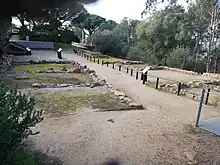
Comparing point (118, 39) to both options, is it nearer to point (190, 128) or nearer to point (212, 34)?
point (212, 34)

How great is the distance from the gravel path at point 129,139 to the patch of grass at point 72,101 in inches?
20.0

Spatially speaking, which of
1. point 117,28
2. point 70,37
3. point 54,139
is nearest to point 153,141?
point 54,139

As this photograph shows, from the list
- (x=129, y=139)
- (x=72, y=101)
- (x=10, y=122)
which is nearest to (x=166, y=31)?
(x=72, y=101)

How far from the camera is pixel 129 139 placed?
3.72 metres

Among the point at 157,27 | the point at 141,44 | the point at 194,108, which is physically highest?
the point at 157,27

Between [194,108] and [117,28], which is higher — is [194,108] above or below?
below

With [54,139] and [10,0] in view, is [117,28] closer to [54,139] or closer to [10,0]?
[54,139]

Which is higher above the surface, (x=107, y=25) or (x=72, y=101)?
(x=107, y=25)

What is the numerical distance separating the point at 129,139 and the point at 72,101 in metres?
2.51

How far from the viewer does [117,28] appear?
25906 millimetres

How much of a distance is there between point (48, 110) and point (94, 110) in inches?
39.9

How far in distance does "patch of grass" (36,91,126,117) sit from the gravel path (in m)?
0.51

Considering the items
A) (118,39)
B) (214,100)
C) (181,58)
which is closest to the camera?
(214,100)

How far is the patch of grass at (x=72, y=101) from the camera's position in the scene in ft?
16.8
